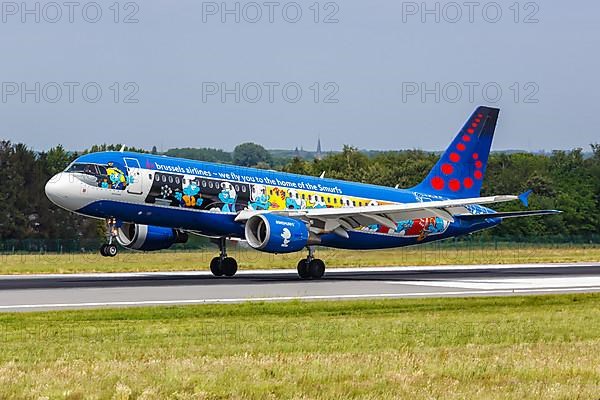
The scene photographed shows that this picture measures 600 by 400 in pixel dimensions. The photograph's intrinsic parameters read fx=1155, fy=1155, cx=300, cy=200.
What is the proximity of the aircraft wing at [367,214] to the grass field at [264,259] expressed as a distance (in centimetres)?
914

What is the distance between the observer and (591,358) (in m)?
16.4

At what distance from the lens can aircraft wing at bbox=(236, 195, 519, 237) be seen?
132 ft

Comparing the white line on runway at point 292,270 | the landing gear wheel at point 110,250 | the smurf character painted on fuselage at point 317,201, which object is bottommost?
the white line on runway at point 292,270

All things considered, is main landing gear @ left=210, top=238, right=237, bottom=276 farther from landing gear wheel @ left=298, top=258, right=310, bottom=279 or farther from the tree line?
the tree line

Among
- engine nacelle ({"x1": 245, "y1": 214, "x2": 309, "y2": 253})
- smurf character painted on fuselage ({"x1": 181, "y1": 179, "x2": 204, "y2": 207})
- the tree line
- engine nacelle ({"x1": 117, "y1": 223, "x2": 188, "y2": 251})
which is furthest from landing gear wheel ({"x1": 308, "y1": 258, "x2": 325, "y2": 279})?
the tree line

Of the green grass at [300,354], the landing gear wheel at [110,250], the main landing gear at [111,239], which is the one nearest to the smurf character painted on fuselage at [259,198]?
the main landing gear at [111,239]

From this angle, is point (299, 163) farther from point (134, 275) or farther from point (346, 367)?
point (346, 367)

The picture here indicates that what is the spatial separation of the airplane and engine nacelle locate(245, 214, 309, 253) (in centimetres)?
3

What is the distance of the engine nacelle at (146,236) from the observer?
42.0 m

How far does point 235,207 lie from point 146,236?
4.04 meters

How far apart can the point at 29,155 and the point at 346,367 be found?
86919 mm

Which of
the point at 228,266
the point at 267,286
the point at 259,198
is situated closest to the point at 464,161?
the point at 259,198

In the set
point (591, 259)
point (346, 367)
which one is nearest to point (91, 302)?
point (346, 367)

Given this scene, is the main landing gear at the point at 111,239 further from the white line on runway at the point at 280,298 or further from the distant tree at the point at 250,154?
the distant tree at the point at 250,154
